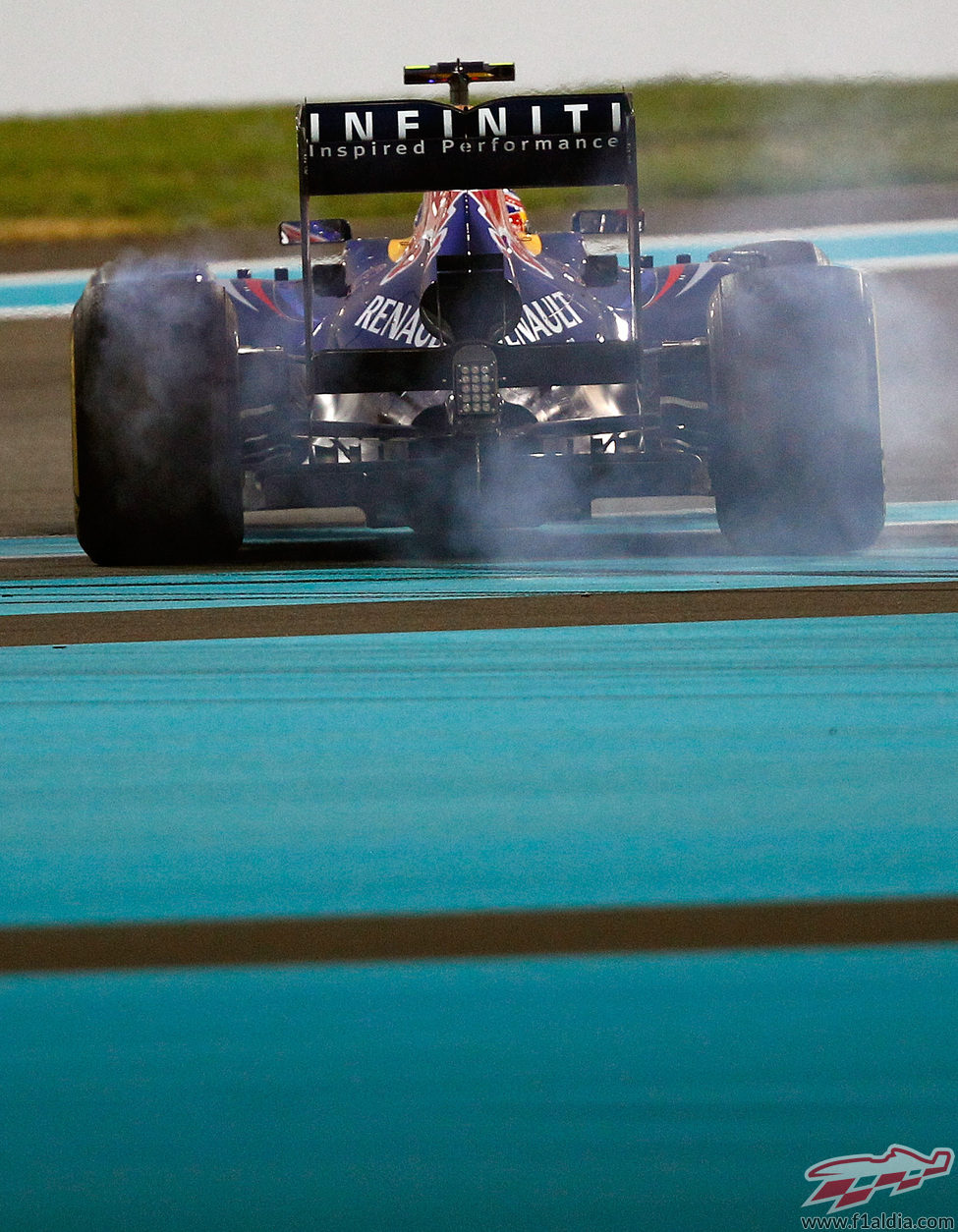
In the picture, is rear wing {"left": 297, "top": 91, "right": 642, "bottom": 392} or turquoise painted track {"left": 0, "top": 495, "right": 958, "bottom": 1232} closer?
turquoise painted track {"left": 0, "top": 495, "right": 958, "bottom": 1232}

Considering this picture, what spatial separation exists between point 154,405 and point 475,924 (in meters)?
3.39

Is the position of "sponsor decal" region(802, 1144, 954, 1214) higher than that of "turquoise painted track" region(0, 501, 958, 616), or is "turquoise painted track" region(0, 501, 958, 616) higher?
"turquoise painted track" region(0, 501, 958, 616)

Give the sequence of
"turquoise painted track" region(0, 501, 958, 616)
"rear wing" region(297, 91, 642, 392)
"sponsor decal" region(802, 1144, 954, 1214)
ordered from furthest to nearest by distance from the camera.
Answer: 1. "rear wing" region(297, 91, 642, 392)
2. "turquoise painted track" region(0, 501, 958, 616)
3. "sponsor decal" region(802, 1144, 954, 1214)

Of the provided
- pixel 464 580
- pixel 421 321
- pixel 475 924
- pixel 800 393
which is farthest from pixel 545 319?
pixel 475 924

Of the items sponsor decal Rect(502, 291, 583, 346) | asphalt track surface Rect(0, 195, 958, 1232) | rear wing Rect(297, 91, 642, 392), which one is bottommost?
asphalt track surface Rect(0, 195, 958, 1232)

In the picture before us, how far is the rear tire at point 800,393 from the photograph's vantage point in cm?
500

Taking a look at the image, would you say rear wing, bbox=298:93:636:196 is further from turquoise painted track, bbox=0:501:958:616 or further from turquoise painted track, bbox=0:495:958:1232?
turquoise painted track, bbox=0:495:958:1232

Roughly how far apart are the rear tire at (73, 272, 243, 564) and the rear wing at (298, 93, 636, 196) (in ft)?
1.64

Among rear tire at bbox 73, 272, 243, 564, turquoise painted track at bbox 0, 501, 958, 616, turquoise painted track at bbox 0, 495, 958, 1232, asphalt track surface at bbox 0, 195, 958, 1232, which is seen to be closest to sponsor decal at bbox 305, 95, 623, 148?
rear tire at bbox 73, 272, 243, 564

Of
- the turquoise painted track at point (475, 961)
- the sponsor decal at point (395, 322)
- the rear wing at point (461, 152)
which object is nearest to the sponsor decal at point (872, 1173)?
the turquoise painted track at point (475, 961)

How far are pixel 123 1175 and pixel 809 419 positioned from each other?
3.92m

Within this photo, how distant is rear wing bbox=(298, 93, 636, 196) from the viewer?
4930mm

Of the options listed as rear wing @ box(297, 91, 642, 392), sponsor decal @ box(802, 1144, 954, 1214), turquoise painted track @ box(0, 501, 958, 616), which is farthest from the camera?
rear wing @ box(297, 91, 642, 392)

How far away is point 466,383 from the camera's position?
15.9ft
